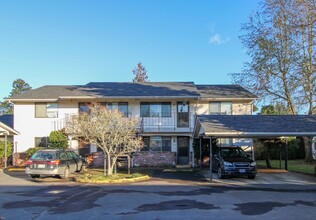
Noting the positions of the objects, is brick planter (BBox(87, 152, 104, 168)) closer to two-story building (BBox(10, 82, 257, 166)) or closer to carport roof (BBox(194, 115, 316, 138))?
two-story building (BBox(10, 82, 257, 166))

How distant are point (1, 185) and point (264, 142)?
688 inches

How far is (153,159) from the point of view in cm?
2697

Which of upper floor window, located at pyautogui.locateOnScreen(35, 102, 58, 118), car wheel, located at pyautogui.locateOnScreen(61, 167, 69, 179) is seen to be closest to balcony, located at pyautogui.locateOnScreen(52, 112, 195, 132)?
upper floor window, located at pyautogui.locateOnScreen(35, 102, 58, 118)

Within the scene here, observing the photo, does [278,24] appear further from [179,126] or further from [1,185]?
[1,185]

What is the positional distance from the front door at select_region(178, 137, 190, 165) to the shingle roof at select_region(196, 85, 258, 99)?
3.73 meters

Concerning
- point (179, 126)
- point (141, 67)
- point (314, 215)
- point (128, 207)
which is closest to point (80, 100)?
point (179, 126)

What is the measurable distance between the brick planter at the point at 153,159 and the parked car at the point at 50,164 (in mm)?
7562

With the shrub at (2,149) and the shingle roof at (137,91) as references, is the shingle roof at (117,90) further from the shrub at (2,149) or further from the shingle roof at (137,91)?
the shrub at (2,149)

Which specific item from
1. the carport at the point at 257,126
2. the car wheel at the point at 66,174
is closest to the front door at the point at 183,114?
the carport at the point at 257,126

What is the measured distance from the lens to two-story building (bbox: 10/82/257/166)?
2725 cm

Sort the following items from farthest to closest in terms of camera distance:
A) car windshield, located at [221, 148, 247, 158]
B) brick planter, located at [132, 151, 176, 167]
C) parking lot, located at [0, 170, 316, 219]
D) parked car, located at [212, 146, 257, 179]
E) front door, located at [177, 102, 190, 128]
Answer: front door, located at [177, 102, 190, 128], brick planter, located at [132, 151, 176, 167], car windshield, located at [221, 148, 247, 158], parked car, located at [212, 146, 257, 179], parking lot, located at [0, 170, 316, 219]

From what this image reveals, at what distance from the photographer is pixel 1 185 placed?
16656mm

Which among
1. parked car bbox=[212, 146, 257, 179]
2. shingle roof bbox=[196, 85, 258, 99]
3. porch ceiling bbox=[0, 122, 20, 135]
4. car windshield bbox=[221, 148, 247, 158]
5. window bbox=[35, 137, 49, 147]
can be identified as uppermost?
shingle roof bbox=[196, 85, 258, 99]

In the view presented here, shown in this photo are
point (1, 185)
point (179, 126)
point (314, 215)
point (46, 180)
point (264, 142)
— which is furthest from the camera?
point (179, 126)
